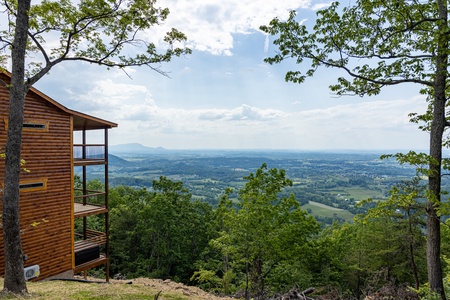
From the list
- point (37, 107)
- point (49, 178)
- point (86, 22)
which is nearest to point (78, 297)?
point (49, 178)

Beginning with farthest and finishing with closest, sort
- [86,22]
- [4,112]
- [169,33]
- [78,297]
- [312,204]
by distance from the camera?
[312,204] < [4,112] < [169,33] < [86,22] < [78,297]

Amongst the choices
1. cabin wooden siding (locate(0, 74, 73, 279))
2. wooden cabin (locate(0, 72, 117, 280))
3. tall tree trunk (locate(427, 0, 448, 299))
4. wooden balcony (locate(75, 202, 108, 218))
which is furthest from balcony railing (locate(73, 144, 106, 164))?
tall tree trunk (locate(427, 0, 448, 299))

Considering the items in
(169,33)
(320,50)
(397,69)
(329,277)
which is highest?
(169,33)

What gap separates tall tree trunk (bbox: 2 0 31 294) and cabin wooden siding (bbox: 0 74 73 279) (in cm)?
341

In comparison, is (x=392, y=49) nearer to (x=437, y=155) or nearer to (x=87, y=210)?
(x=437, y=155)

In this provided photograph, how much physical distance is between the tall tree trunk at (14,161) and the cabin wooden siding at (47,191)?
341cm

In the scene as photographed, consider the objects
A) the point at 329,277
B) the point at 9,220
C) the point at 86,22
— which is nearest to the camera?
the point at 9,220

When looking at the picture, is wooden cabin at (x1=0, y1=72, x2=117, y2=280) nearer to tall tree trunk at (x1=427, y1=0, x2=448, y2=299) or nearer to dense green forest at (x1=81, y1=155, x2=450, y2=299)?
dense green forest at (x1=81, y1=155, x2=450, y2=299)

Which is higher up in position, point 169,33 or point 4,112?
point 169,33

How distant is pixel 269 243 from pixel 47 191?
319 inches

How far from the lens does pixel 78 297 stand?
5.40 m

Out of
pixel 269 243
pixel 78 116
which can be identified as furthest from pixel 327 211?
pixel 78 116

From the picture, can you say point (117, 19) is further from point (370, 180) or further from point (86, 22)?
point (370, 180)

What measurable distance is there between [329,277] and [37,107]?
1778cm
